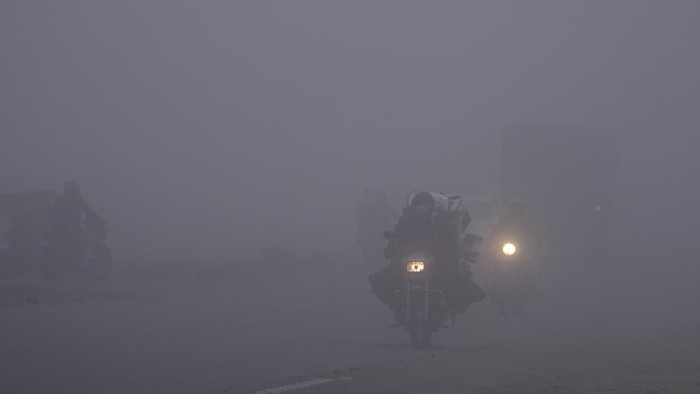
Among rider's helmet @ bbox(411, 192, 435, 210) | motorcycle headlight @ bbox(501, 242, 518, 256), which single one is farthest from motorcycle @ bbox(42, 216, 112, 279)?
rider's helmet @ bbox(411, 192, 435, 210)

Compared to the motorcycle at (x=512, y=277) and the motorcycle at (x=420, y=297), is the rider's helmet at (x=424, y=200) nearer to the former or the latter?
the motorcycle at (x=420, y=297)

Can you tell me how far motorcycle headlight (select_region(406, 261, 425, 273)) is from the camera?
13664mm

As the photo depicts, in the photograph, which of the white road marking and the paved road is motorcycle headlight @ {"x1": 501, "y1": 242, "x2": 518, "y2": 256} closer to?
the paved road

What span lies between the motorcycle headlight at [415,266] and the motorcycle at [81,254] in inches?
465

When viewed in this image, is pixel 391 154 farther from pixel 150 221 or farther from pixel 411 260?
pixel 411 260

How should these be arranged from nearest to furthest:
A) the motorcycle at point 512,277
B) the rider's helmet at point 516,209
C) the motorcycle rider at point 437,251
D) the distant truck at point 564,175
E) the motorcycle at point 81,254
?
the motorcycle rider at point 437,251, the motorcycle at point 512,277, the rider's helmet at point 516,209, the motorcycle at point 81,254, the distant truck at point 564,175

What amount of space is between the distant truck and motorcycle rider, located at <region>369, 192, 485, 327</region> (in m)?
24.1

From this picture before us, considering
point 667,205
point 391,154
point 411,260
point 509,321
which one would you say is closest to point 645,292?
point 509,321

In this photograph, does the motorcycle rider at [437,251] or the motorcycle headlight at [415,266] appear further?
the motorcycle rider at [437,251]

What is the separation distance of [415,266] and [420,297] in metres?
0.32

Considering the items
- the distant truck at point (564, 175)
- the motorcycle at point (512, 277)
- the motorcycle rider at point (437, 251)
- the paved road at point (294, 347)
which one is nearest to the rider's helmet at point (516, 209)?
the motorcycle at point (512, 277)

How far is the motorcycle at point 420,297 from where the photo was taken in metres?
13.6

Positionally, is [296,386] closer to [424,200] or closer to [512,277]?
[424,200]

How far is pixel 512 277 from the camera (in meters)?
19.4
